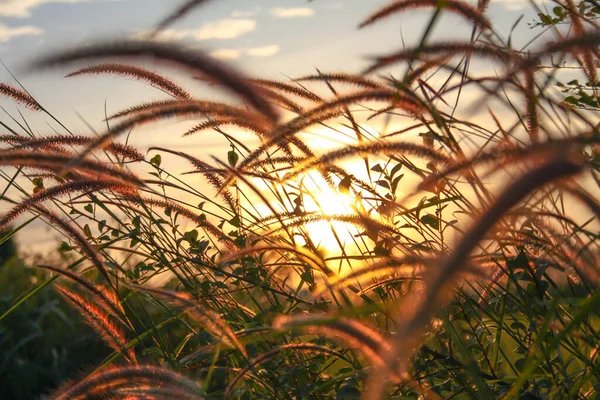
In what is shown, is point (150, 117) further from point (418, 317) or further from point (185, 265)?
point (418, 317)

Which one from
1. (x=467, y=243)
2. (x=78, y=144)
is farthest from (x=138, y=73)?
(x=467, y=243)

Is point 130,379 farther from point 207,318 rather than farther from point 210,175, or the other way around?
point 210,175

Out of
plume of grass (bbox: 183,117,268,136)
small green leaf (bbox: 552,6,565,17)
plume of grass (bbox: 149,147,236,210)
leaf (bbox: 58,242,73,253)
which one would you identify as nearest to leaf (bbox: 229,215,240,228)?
plume of grass (bbox: 149,147,236,210)

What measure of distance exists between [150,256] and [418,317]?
71.1 inches

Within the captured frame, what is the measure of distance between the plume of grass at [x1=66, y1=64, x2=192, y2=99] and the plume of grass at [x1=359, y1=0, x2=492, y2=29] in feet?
2.01

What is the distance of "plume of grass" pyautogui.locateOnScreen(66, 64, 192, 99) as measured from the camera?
6.79 feet

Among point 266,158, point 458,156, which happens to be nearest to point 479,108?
point 458,156

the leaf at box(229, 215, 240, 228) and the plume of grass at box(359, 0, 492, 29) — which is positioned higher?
the plume of grass at box(359, 0, 492, 29)

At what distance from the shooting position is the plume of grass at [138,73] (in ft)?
6.79

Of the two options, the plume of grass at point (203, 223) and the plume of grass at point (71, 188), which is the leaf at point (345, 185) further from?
the plume of grass at point (71, 188)

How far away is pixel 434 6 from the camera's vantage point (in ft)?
6.44

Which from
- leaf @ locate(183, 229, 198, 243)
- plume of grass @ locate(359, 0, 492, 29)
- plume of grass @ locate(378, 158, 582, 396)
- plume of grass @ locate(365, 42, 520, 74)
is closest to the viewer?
plume of grass @ locate(378, 158, 582, 396)

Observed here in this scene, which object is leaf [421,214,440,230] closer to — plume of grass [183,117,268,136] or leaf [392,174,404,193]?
leaf [392,174,404,193]

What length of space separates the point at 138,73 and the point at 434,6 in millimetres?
874
